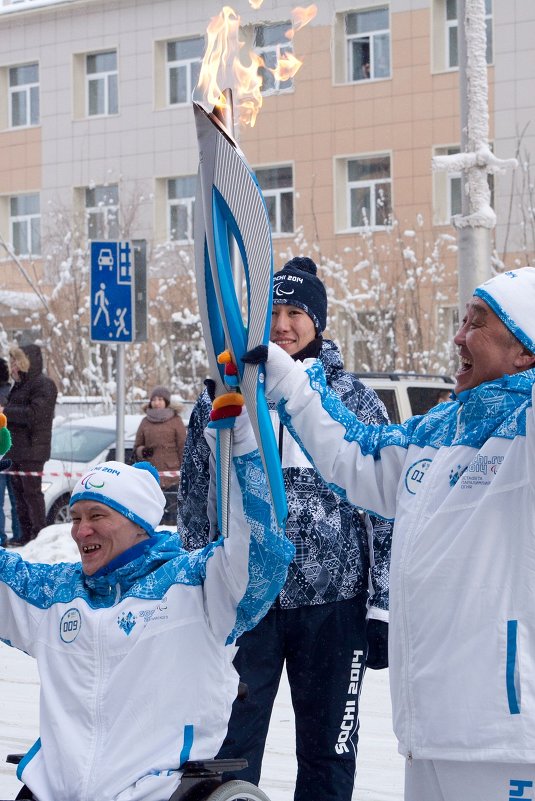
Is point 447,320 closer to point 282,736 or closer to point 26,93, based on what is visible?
point 26,93

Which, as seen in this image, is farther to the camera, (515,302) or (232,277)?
(232,277)

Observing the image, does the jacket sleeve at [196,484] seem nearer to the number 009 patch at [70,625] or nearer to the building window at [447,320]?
the number 009 patch at [70,625]

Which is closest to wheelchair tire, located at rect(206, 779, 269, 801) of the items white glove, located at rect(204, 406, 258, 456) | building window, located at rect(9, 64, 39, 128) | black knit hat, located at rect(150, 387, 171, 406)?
white glove, located at rect(204, 406, 258, 456)

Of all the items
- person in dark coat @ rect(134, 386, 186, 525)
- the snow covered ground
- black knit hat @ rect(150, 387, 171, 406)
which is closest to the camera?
the snow covered ground

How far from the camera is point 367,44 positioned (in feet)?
62.0

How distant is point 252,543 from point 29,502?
7489mm

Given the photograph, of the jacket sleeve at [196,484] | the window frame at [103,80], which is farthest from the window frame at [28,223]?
the jacket sleeve at [196,484]

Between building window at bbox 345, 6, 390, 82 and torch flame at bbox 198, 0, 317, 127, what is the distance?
16.4 metres

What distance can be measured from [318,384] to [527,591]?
1.97 feet

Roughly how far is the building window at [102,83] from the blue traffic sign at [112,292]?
46.1 ft

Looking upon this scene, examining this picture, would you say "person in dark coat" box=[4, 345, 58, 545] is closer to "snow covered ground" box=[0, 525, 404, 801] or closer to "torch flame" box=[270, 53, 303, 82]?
"snow covered ground" box=[0, 525, 404, 801]

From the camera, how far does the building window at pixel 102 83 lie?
21.3m

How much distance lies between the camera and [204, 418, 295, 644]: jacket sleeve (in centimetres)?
257

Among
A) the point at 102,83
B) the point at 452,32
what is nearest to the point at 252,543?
the point at 452,32
